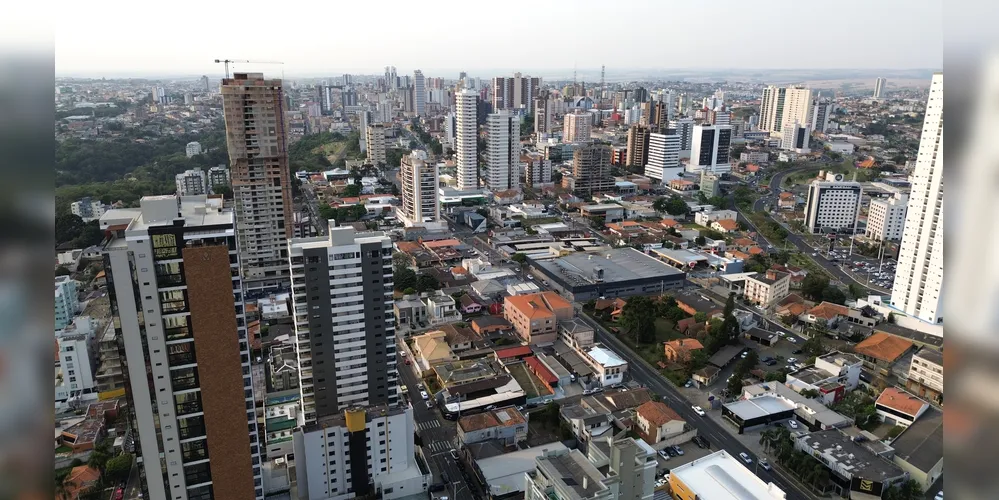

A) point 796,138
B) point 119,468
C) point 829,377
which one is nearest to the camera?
point 119,468

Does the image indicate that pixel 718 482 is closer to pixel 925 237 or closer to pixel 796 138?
pixel 925 237

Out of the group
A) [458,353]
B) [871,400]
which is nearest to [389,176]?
[458,353]

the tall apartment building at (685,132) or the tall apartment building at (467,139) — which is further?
the tall apartment building at (685,132)

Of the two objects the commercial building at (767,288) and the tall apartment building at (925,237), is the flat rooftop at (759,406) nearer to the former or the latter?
the tall apartment building at (925,237)

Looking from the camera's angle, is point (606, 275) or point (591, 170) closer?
point (606, 275)

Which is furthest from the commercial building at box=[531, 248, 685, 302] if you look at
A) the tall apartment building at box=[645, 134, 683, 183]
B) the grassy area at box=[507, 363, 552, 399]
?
the tall apartment building at box=[645, 134, 683, 183]

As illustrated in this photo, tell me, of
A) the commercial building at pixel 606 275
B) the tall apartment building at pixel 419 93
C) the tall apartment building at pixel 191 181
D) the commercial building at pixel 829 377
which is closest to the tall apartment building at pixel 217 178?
the tall apartment building at pixel 191 181

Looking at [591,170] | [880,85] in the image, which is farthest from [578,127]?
[880,85]
